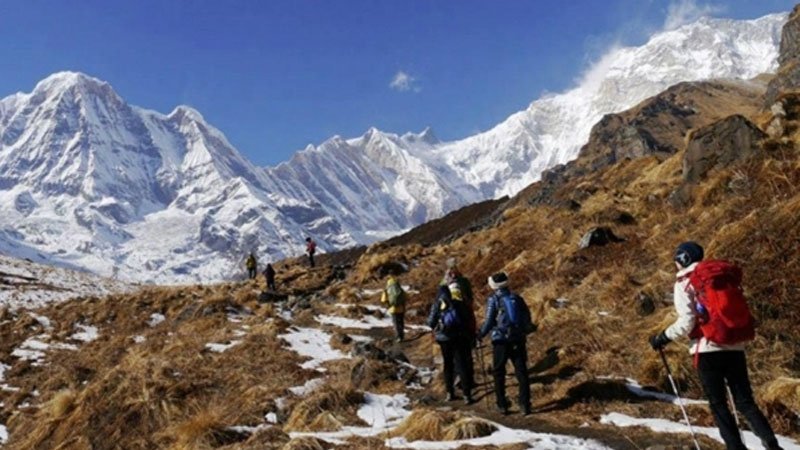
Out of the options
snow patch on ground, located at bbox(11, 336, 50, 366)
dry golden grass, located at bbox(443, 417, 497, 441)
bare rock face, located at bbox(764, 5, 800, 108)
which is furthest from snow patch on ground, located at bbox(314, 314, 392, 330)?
bare rock face, located at bbox(764, 5, 800, 108)

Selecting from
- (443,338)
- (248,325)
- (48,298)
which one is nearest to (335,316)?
(248,325)

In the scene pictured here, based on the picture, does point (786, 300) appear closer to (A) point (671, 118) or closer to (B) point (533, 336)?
(B) point (533, 336)

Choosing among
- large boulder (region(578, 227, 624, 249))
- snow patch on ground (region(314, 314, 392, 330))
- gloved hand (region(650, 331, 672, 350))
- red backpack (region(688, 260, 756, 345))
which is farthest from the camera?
snow patch on ground (region(314, 314, 392, 330))

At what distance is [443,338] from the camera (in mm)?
11164

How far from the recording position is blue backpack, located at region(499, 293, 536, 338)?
983 centimetres

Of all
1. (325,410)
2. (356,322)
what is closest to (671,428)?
(325,410)

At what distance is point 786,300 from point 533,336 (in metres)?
4.88

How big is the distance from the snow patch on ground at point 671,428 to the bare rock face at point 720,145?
11.3 meters

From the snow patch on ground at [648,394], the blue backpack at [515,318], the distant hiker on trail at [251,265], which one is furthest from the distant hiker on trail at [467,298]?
the distant hiker on trail at [251,265]

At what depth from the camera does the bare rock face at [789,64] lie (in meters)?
35.7

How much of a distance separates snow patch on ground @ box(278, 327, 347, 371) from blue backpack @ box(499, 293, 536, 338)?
637 cm

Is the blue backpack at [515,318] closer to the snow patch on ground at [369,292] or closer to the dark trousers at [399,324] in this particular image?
the dark trousers at [399,324]

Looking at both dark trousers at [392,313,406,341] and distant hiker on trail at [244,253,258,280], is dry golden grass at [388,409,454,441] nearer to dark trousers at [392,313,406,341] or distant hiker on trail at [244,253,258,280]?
dark trousers at [392,313,406,341]

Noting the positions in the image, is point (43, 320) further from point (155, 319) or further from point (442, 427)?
point (442, 427)
